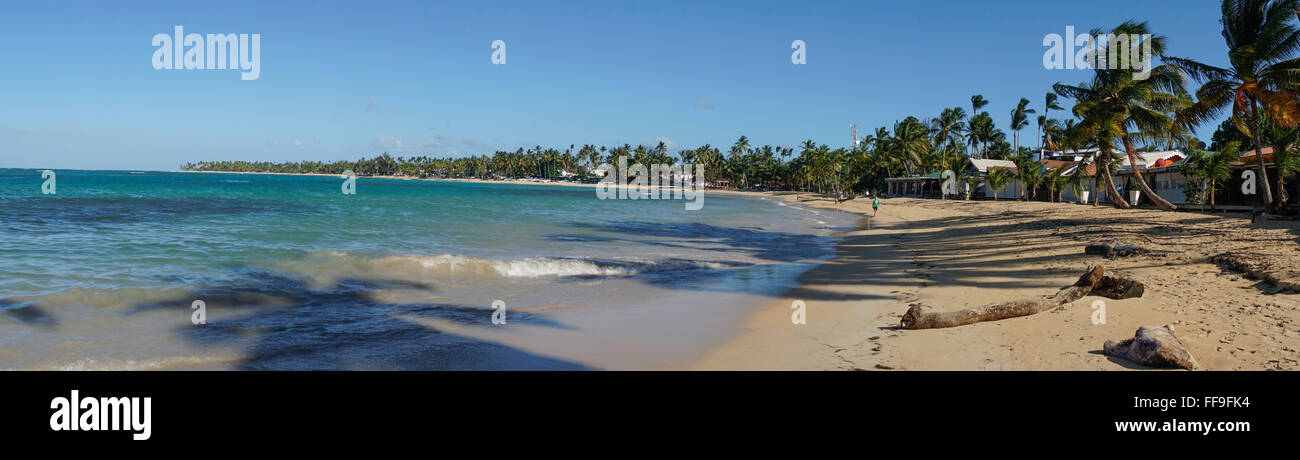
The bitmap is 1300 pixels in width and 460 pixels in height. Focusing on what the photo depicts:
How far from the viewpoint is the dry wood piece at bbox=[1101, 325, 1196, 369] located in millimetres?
5566

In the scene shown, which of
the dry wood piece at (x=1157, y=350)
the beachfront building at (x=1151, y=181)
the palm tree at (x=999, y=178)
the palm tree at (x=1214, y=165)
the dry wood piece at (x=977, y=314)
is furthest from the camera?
the palm tree at (x=999, y=178)

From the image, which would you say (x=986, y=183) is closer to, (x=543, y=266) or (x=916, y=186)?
(x=916, y=186)

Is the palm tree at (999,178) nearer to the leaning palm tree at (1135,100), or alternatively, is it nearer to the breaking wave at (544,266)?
the leaning palm tree at (1135,100)

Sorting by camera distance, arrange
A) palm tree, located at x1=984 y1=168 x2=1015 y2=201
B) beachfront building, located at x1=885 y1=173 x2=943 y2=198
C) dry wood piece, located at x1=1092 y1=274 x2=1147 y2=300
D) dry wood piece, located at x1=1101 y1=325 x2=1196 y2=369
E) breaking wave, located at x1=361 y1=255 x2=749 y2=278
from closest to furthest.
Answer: dry wood piece, located at x1=1101 y1=325 x2=1196 y2=369, dry wood piece, located at x1=1092 y1=274 x2=1147 y2=300, breaking wave, located at x1=361 y1=255 x2=749 y2=278, palm tree, located at x1=984 y1=168 x2=1015 y2=201, beachfront building, located at x1=885 y1=173 x2=943 y2=198

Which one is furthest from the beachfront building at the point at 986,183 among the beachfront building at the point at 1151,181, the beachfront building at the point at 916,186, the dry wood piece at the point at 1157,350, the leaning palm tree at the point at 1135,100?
the dry wood piece at the point at 1157,350

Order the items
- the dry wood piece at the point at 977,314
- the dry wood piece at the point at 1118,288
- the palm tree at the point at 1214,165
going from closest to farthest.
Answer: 1. the dry wood piece at the point at 977,314
2. the dry wood piece at the point at 1118,288
3. the palm tree at the point at 1214,165

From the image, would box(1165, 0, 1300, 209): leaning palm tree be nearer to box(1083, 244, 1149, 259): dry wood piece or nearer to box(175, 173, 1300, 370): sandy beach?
box(175, 173, 1300, 370): sandy beach

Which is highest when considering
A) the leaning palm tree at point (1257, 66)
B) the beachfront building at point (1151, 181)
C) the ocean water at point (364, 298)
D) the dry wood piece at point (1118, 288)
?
the leaning palm tree at point (1257, 66)

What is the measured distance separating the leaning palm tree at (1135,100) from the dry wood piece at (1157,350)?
75.9 feet

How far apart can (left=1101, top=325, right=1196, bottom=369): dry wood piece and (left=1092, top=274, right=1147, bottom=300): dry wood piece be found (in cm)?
303

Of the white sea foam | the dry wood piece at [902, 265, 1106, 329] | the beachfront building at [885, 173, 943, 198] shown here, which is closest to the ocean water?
the white sea foam

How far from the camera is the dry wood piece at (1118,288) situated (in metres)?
8.71

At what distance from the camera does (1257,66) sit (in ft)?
60.1

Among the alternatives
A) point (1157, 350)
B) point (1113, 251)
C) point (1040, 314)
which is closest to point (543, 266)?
point (1040, 314)
